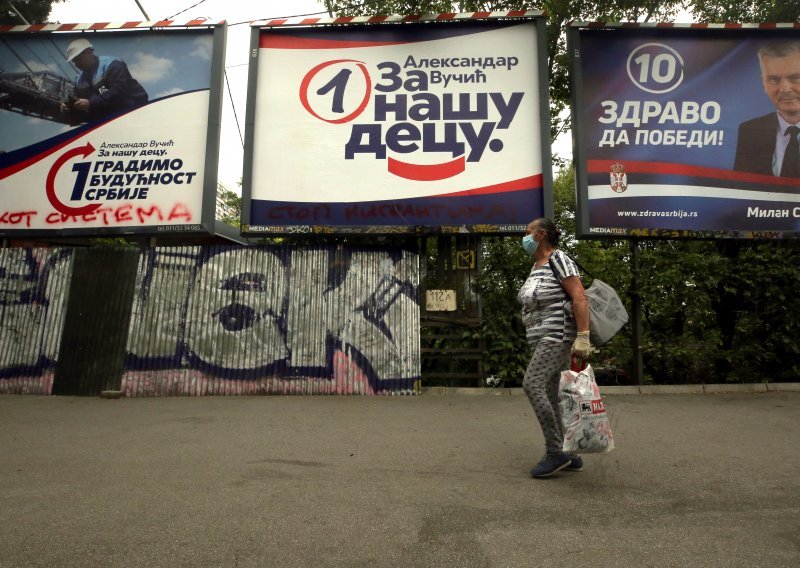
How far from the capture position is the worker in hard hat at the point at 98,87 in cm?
856

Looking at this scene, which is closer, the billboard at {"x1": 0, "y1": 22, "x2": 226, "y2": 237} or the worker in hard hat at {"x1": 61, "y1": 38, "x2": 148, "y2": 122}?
the billboard at {"x1": 0, "y1": 22, "x2": 226, "y2": 237}

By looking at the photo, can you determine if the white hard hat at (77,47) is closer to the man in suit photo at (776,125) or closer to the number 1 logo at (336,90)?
the number 1 logo at (336,90)

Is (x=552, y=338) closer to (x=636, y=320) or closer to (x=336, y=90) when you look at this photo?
(x=636, y=320)

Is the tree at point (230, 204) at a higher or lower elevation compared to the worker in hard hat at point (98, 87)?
higher

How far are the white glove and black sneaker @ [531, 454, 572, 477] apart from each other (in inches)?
25.9

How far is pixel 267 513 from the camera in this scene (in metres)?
2.93

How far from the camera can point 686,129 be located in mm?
8219

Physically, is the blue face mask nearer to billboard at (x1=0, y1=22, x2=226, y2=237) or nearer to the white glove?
the white glove

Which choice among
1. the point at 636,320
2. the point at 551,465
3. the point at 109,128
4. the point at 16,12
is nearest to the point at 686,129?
the point at 636,320

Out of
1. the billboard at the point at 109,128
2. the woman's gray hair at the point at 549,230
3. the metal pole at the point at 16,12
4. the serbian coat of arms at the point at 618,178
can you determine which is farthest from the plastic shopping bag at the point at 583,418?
the metal pole at the point at 16,12

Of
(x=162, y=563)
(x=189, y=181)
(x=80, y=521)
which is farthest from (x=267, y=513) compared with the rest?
(x=189, y=181)

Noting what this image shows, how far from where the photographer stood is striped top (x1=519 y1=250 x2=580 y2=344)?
11.9 feet

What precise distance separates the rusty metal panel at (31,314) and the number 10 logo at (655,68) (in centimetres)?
859

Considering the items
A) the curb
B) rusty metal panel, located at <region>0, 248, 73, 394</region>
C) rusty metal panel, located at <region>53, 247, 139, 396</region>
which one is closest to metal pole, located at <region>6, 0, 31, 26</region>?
rusty metal panel, located at <region>0, 248, 73, 394</region>
